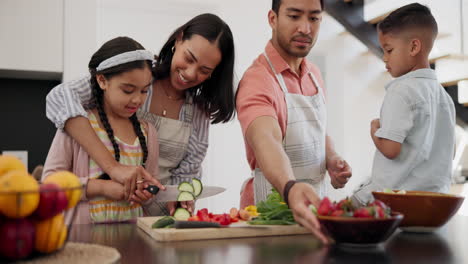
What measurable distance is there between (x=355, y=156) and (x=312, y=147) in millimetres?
2641

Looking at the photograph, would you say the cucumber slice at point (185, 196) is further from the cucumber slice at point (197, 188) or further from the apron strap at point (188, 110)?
the apron strap at point (188, 110)

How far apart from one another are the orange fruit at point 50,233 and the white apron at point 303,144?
105 centimetres

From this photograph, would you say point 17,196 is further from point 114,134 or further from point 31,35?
point 31,35

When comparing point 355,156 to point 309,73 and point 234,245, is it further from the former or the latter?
point 234,245

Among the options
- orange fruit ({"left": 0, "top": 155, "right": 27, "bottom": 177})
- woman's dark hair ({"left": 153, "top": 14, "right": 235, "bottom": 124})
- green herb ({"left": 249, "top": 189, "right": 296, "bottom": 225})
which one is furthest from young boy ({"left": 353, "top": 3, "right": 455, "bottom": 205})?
orange fruit ({"left": 0, "top": 155, "right": 27, "bottom": 177})

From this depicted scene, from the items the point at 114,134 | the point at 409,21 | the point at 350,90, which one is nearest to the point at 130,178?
the point at 114,134

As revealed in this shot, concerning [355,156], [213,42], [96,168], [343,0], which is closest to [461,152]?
[355,156]

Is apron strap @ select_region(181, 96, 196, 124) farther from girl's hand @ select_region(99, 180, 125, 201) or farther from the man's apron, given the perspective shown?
girl's hand @ select_region(99, 180, 125, 201)

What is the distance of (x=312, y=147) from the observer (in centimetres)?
182

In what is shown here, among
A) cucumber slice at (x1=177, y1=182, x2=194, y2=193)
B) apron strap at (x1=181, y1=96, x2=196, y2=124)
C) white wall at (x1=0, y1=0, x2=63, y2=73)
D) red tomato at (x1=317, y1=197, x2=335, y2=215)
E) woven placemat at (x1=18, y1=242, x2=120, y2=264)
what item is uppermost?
white wall at (x1=0, y1=0, x2=63, y2=73)

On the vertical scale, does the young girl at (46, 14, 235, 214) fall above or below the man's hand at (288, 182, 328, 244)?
above

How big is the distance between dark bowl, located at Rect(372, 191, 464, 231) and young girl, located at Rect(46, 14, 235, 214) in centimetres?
71

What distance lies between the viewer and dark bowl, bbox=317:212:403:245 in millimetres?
945

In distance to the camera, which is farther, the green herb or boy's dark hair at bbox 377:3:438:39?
boy's dark hair at bbox 377:3:438:39
